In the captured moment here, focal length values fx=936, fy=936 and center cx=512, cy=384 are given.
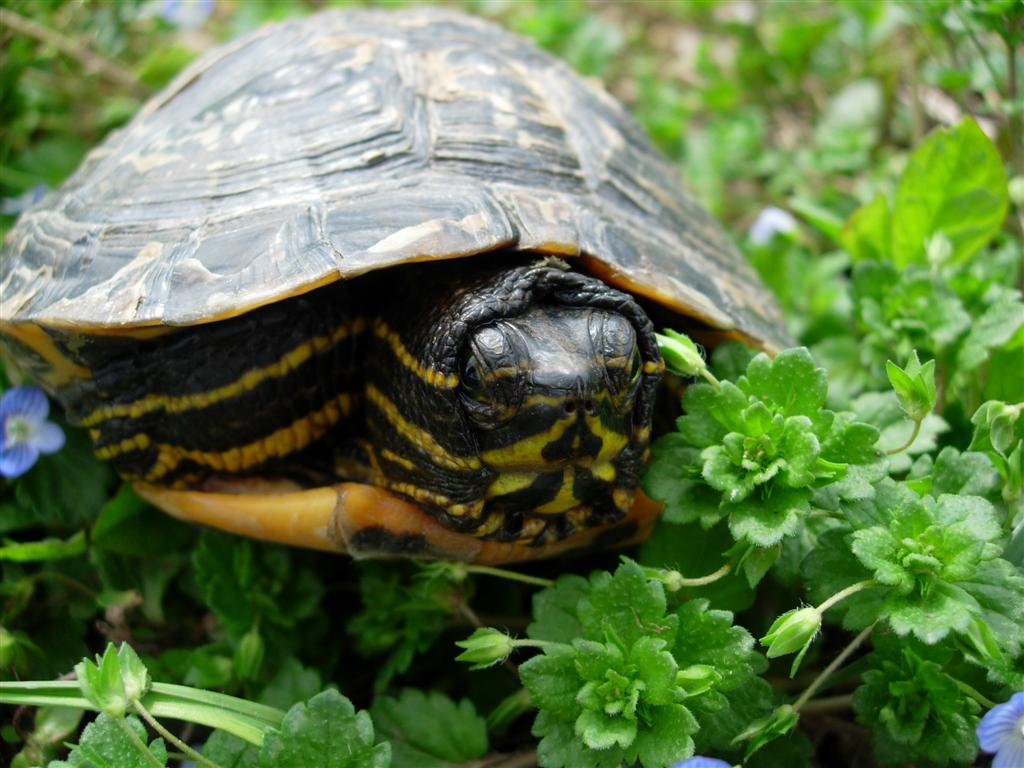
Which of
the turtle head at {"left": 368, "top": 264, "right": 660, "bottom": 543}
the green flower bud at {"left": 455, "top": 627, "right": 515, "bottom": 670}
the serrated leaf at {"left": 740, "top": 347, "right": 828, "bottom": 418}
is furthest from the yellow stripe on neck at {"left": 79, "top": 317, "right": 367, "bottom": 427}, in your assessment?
the serrated leaf at {"left": 740, "top": 347, "right": 828, "bottom": 418}

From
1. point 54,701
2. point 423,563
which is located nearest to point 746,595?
point 423,563

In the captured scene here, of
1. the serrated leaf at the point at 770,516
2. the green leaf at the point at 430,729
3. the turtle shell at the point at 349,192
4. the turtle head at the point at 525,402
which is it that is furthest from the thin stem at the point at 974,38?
the green leaf at the point at 430,729

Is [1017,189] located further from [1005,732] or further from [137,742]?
[137,742]

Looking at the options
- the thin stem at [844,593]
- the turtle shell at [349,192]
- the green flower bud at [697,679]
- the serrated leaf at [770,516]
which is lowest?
the green flower bud at [697,679]

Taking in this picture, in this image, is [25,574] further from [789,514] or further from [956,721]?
[956,721]

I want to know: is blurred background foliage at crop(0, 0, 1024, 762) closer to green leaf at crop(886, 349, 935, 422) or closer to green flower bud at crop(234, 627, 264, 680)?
green flower bud at crop(234, 627, 264, 680)

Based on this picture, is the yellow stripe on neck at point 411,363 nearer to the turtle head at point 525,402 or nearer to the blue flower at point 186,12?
the turtle head at point 525,402
